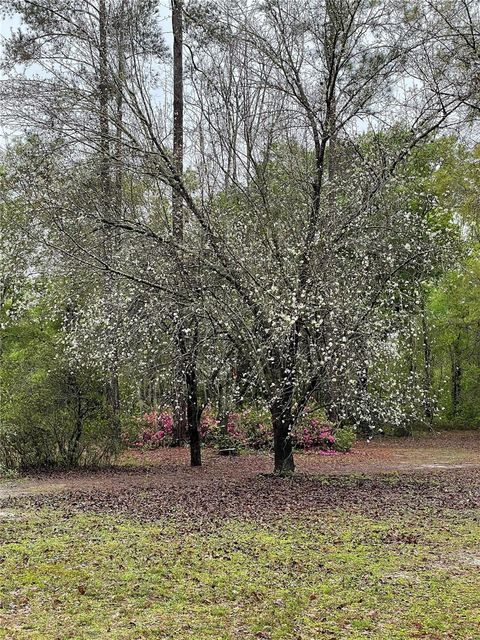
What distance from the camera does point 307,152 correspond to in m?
10.3

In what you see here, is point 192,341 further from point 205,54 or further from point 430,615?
point 430,615

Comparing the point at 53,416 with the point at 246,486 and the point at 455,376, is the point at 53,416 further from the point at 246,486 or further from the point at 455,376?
the point at 455,376

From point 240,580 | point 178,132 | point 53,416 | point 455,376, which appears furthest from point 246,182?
point 455,376

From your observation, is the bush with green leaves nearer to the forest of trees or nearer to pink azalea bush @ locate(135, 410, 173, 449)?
the forest of trees

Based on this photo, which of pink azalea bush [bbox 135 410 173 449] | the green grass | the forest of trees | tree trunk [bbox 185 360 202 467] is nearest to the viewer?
the green grass

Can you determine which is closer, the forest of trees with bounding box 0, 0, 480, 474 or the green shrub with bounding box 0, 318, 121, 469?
the forest of trees with bounding box 0, 0, 480, 474

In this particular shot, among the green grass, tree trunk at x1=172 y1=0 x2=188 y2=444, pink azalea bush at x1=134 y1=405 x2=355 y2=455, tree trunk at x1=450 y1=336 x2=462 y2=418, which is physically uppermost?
tree trunk at x1=172 y1=0 x2=188 y2=444

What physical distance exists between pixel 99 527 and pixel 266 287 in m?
4.01

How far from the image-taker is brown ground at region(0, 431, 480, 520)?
7773 millimetres

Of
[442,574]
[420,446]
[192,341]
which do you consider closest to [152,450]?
[192,341]

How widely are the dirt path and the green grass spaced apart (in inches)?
136

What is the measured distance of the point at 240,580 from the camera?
15.1ft

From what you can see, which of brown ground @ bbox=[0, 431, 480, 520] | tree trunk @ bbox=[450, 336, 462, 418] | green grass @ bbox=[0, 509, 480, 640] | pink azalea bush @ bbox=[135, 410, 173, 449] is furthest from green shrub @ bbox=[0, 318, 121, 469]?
tree trunk @ bbox=[450, 336, 462, 418]

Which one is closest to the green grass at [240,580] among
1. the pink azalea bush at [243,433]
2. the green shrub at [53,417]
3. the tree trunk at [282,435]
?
the tree trunk at [282,435]
